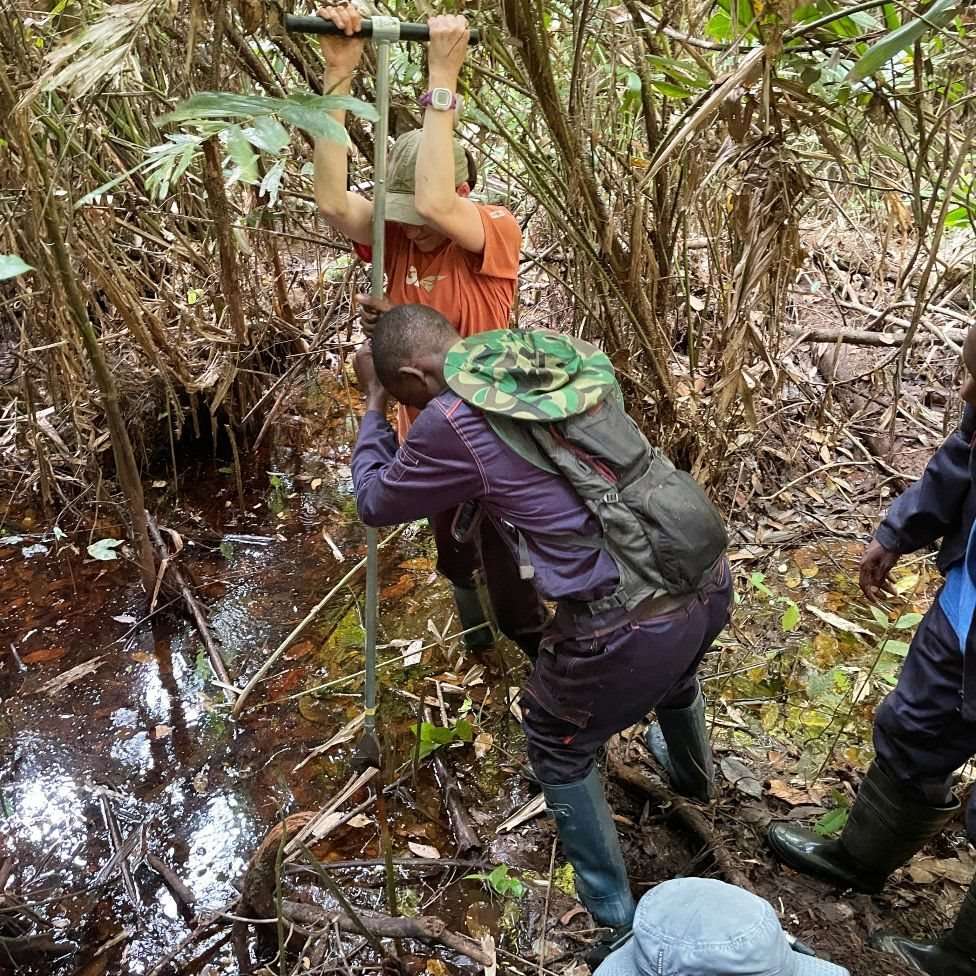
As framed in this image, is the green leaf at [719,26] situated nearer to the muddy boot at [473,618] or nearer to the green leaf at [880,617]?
the muddy boot at [473,618]

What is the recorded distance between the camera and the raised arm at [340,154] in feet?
6.18

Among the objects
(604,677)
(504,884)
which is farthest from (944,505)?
(504,884)

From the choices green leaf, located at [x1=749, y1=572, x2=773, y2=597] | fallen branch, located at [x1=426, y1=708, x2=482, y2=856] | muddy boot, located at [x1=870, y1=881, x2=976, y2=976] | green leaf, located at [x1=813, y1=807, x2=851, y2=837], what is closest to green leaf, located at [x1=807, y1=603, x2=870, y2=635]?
green leaf, located at [x1=749, y1=572, x2=773, y2=597]

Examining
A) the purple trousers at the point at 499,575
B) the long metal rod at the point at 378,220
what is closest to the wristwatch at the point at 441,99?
the long metal rod at the point at 378,220

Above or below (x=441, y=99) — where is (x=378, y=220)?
below

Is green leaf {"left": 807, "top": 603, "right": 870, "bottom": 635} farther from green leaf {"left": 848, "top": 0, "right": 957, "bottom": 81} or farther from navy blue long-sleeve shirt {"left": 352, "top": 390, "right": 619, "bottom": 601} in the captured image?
green leaf {"left": 848, "top": 0, "right": 957, "bottom": 81}

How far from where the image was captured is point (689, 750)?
244 cm

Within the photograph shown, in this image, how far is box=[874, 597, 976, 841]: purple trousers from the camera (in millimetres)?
1928

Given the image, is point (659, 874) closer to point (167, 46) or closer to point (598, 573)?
point (598, 573)

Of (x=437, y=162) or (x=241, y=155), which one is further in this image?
(x=437, y=162)

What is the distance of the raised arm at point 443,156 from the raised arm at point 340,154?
0.19 m

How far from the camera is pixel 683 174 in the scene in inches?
107

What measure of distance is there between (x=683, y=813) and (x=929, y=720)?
2.67 feet

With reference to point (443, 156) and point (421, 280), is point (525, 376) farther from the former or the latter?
point (421, 280)
